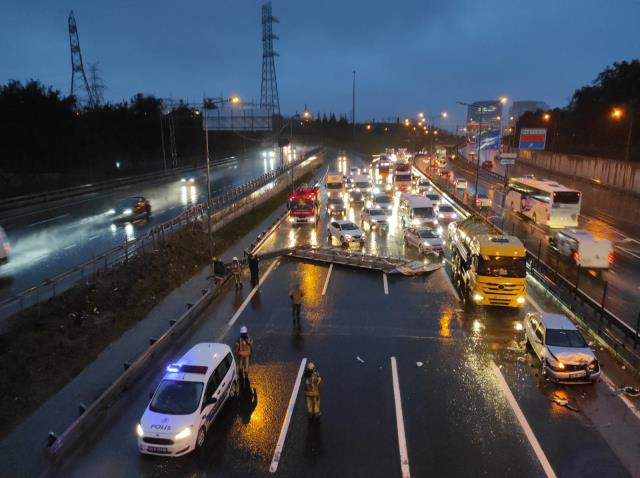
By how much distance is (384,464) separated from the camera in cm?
980

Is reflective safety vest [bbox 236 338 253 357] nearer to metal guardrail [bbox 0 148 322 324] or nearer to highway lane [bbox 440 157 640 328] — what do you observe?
metal guardrail [bbox 0 148 322 324]

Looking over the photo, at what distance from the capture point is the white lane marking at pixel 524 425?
970 centimetres

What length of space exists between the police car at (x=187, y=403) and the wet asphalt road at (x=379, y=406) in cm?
42

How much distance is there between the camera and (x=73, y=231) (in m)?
29.5

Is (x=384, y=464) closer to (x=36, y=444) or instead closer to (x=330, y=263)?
(x=36, y=444)

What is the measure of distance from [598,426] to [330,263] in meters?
16.1

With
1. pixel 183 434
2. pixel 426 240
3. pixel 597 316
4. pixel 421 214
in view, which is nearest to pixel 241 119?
pixel 421 214

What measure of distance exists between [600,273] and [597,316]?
738 centimetres

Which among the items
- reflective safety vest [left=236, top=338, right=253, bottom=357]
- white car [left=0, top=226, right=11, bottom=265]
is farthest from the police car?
white car [left=0, top=226, right=11, bottom=265]

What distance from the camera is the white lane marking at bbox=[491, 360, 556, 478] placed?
31.8 feet

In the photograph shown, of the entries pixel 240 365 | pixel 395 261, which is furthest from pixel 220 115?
pixel 240 365

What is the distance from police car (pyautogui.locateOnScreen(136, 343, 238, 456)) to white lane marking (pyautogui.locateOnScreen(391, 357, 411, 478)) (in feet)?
14.4

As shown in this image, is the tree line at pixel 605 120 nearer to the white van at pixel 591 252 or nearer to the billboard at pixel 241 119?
the white van at pixel 591 252

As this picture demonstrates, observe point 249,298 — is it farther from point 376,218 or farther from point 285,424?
point 376,218
